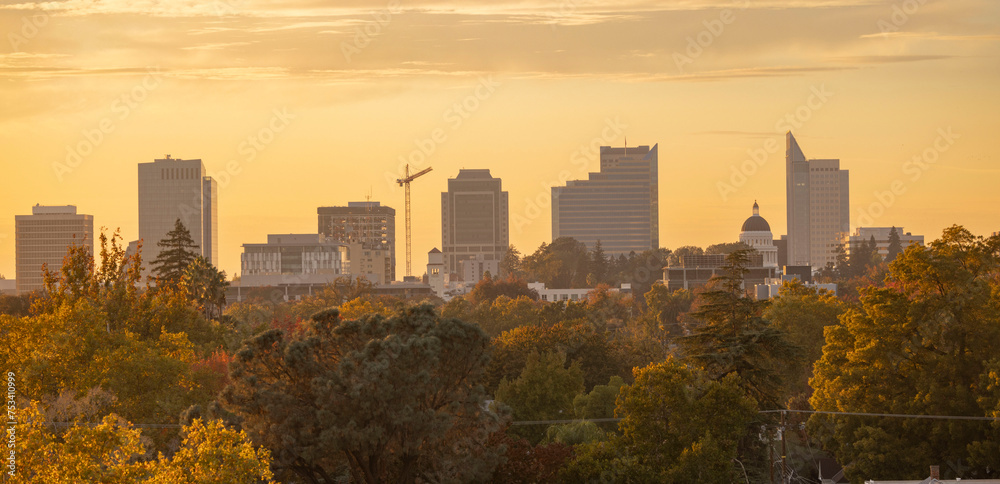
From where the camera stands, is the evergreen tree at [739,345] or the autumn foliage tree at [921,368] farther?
the evergreen tree at [739,345]

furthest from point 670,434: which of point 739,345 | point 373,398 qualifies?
point 373,398

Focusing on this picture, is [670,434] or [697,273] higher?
[697,273]

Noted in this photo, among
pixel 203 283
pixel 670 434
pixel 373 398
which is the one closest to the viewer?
pixel 373 398

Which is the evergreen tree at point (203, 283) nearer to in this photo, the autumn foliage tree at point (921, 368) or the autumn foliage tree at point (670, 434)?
the autumn foliage tree at point (670, 434)

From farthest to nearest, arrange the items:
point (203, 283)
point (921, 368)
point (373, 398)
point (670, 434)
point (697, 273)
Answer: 1. point (697, 273)
2. point (203, 283)
3. point (921, 368)
4. point (670, 434)
5. point (373, 398)

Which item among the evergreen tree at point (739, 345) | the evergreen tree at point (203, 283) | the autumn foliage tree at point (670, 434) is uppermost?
the evergreen tree at point (203, 283)

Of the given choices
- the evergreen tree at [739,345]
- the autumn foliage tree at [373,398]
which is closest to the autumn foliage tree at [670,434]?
the evergreen tree at [739,345]

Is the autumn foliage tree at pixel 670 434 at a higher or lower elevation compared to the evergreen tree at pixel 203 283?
lower

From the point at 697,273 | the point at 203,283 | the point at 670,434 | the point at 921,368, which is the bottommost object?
the point at 670,434

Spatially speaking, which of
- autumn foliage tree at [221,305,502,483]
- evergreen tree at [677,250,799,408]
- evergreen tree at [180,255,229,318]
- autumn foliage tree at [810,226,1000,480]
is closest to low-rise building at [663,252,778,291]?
evergreen tree at [180,255,229,318]

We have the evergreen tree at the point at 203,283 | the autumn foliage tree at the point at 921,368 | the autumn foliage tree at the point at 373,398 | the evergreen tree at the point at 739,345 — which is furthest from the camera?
the evergreen tree at the point at 203,283

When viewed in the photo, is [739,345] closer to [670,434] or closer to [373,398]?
[670,434]

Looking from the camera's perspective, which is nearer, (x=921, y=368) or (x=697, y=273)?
(x=921, y=368)

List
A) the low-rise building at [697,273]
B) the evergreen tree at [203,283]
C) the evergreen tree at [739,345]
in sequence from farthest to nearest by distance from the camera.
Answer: the low-rise building at [697,273], the evergreen tree at [203,283], the evergreen tree at [739,345]
